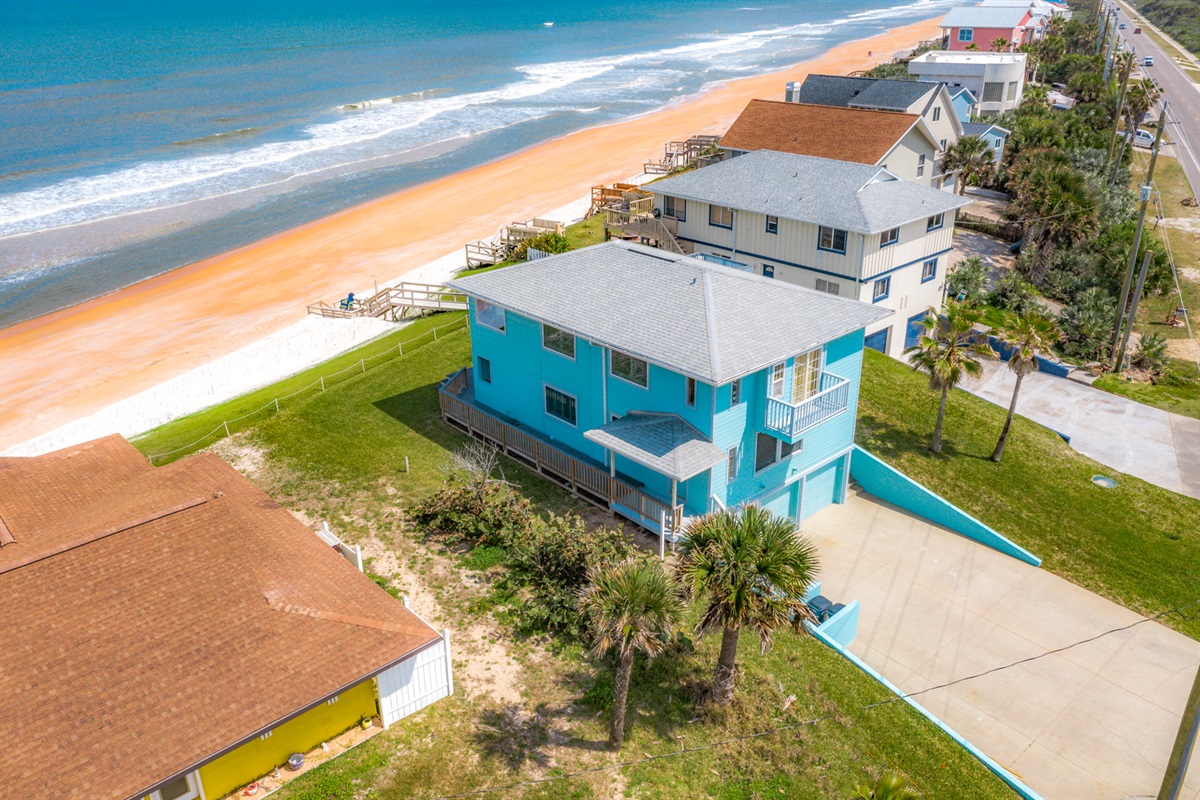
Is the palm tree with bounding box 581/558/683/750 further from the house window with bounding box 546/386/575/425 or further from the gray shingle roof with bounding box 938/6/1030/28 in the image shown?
the gray shingle roof with bounding box 938/6/1030/28

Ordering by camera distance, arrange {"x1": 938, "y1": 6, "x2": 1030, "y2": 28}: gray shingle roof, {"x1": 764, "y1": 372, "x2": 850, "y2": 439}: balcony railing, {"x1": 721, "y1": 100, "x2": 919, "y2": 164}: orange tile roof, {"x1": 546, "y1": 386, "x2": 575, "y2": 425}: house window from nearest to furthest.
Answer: {"x1": 764, "y1": 372, "x2": 850, "y2": 439}: balcony railing → {"x1": 546, "y1": 386, "x2": 575, "y2": 425}: house window → {"x1": 721, "y1": 100, "x2": 919, "y2": 164}: orange tile roof → {"x1": 938, "y1": 6, "x2": 1030, "y2": 28}: gray shingle roof

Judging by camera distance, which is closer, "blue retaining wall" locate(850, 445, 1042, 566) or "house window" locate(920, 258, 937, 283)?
"blue retaining wall" locate(850, 445, 1042, 566)

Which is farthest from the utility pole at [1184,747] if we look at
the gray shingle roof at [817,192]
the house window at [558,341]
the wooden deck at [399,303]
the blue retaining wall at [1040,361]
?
the wooden deck at [399,303]

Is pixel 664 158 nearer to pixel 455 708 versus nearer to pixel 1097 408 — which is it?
pixel 1097 408

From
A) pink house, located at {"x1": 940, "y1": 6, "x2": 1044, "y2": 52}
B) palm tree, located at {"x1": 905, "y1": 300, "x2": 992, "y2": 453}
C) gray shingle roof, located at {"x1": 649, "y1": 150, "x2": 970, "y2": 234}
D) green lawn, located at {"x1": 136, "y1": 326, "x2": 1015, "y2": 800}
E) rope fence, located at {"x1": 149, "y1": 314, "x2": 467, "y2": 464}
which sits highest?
pink house, located at {"x1": 940, "y1": 6, "x2": 1044, "y2": 52}

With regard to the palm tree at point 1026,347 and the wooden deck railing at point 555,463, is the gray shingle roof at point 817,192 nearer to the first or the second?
the palm tree at point 1026,347

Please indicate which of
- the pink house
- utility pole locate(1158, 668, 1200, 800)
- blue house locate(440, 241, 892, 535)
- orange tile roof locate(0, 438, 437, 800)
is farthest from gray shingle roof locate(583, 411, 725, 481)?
the pink house
